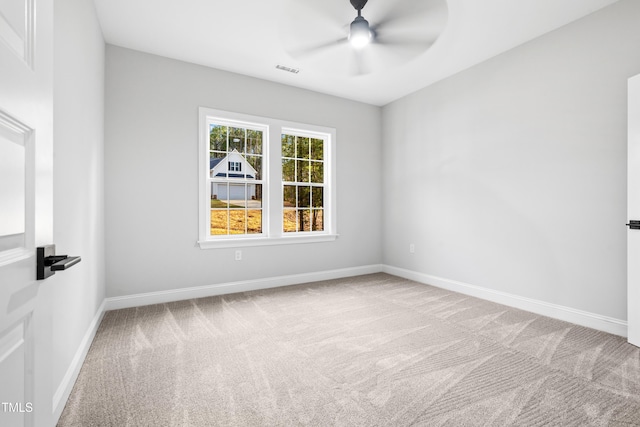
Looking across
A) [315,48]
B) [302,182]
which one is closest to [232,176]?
[302,182]

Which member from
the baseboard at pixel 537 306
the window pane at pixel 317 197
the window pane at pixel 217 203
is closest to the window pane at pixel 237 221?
the window pane at pixel 217 203

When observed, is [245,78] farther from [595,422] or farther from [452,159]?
[595,422]

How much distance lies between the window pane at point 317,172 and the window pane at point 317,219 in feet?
1.53

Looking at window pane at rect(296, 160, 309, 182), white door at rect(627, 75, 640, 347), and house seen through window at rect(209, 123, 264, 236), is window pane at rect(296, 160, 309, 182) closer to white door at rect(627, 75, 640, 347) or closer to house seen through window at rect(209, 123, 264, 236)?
house seen through window at rect(209, 123, 264, 236)

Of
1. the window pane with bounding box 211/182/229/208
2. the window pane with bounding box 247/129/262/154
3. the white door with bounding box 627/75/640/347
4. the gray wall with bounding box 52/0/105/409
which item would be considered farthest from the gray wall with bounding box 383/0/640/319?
the gray wall with bounding box 52/0/105/409

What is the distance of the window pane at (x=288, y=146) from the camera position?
4406 mm

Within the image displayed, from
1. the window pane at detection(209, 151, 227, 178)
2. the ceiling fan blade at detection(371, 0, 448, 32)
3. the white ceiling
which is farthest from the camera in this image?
the window pane at detection(209, 151, 227, 178)

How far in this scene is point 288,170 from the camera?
4.43m

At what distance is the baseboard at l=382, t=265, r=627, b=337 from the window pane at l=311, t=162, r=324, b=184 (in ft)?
6.67

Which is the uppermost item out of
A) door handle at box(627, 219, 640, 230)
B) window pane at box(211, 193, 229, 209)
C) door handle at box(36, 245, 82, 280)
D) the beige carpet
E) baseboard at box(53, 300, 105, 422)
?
window pane at box(211, 193, 229, 209)

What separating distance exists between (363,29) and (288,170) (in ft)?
7.77

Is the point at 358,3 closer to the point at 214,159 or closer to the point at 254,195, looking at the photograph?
the point at 214,159

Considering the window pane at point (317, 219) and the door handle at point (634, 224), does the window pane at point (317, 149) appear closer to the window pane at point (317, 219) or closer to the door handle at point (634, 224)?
the window pane at point (317, 219)

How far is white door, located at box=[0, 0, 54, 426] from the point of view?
66cm
